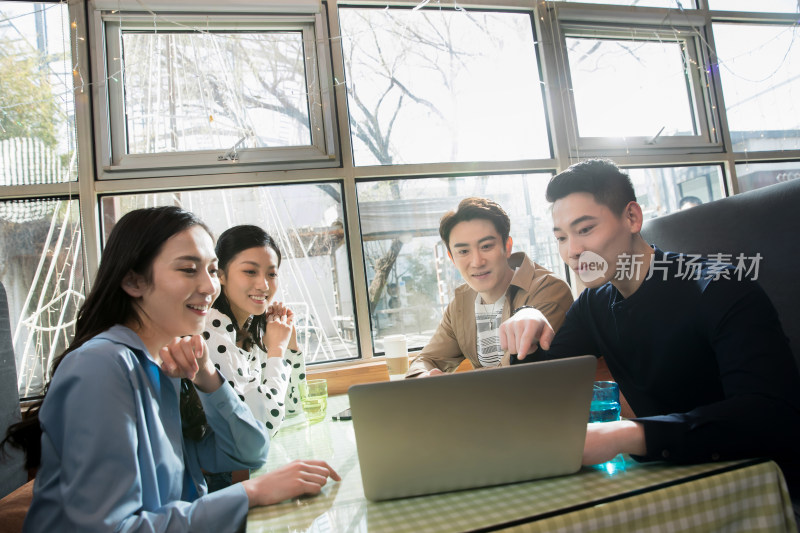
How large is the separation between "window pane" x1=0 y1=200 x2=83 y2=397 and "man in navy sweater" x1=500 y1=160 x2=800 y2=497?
176 centimetres

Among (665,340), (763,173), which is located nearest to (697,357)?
(665,340)

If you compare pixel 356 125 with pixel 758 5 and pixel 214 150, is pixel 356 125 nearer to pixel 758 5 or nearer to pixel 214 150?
pixel 214 150

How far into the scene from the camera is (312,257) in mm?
2240

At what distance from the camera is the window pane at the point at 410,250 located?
89.8 inches

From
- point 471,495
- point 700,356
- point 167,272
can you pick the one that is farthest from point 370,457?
point 700,356

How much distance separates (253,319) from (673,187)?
2199 mm

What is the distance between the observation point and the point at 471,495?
2.34ft

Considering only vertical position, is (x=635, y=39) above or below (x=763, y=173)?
above

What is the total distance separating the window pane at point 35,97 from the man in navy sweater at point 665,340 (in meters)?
1.93

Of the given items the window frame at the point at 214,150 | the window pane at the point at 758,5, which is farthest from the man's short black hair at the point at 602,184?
the window pane at the point at 758,5

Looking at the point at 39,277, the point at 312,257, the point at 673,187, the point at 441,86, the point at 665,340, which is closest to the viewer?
the point at 665,340

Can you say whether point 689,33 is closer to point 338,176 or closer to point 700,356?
point 338,176

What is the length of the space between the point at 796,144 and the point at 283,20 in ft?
9.11

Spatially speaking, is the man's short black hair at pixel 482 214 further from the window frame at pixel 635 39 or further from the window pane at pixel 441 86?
the window frame at pixel 635 39
